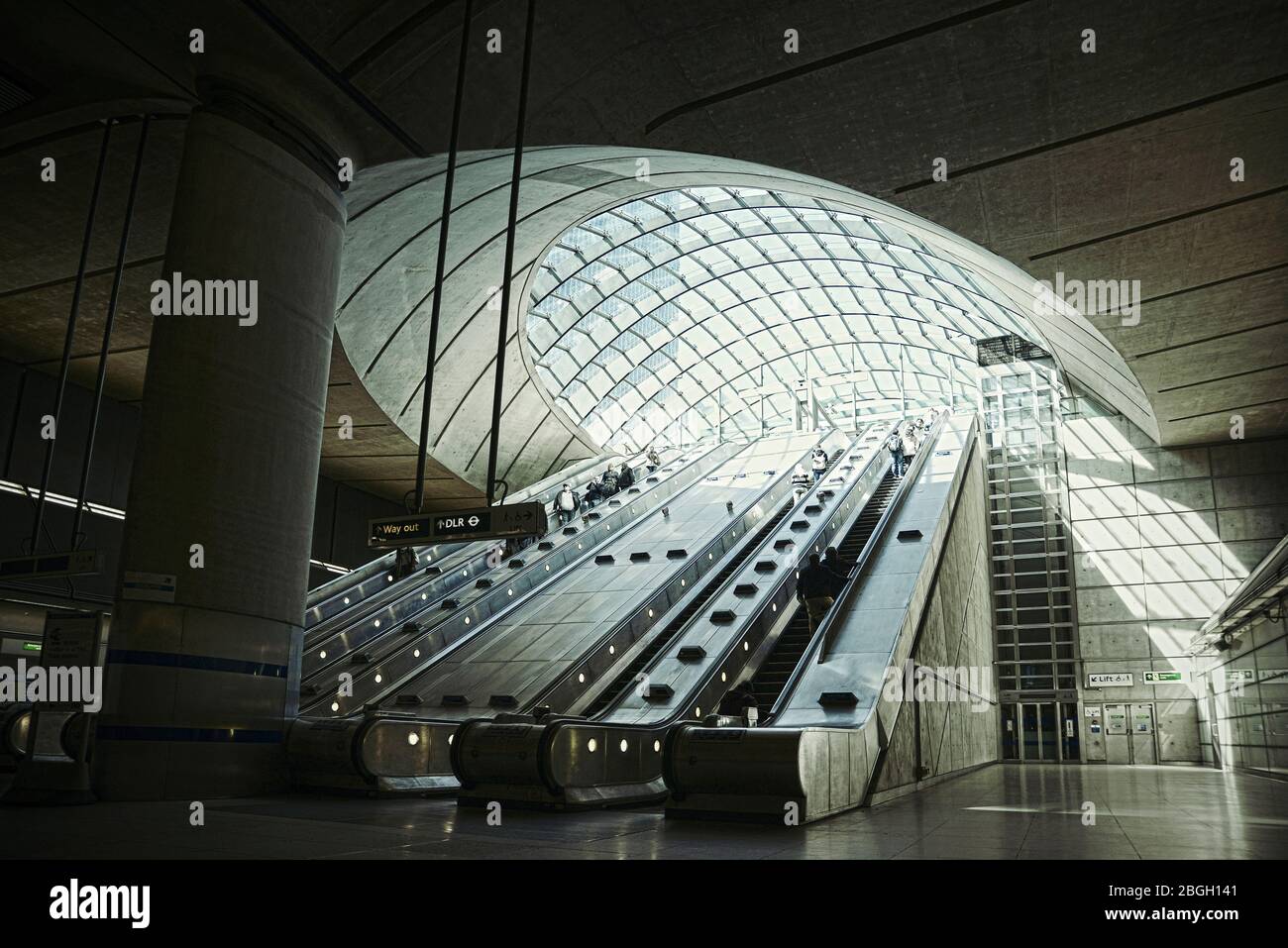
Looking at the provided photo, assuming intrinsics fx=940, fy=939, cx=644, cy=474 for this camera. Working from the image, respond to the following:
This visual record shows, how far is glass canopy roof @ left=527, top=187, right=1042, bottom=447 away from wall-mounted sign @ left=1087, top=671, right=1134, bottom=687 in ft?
33.5

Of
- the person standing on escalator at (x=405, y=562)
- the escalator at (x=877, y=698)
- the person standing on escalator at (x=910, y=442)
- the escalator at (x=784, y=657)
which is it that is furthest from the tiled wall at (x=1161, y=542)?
the person standing on escalator at (x=405, y=562)

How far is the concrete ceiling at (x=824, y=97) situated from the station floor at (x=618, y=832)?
7.15m

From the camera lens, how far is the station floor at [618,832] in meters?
5.71

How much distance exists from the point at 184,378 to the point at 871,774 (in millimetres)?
8041

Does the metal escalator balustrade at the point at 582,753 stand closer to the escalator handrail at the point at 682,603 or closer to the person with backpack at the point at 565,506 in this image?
the escalator handrail at the point at 682,603

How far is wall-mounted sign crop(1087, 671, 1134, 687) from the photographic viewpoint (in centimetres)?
2638

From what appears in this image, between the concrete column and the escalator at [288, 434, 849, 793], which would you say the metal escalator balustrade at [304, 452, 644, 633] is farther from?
the concrete column

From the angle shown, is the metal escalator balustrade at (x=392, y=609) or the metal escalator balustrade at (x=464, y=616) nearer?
the metal escalator balustrade at (x=464, y=616)

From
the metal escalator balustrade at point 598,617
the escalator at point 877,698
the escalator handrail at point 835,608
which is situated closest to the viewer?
the escalator at point 877,698

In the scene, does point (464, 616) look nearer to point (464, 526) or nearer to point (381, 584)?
point (381, 584)

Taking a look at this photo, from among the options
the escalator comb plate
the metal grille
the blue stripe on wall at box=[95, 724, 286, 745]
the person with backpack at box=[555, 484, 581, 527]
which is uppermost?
the metal grille

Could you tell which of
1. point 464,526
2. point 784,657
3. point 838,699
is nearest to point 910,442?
point 784,657

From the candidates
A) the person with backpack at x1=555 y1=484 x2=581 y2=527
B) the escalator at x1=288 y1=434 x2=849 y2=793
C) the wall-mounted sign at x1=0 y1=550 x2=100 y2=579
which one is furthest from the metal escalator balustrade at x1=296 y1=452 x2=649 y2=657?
the wall-mounted sign at x1=0 y1=550 x2=100 y2=579
